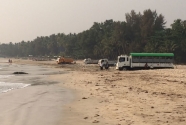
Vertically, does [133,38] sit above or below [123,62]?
above

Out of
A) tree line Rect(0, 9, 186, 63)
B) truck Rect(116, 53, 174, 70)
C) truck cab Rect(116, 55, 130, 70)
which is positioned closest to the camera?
truck Rect(116, 53, 174, 70)

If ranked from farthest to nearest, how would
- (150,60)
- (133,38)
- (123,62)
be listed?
(133,38) < (123,62) < (150,60)

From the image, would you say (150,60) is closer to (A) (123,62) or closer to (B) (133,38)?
(A) (123,62)

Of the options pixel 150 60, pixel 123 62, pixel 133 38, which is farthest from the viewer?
pixel 133 38

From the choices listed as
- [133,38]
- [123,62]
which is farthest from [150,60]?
[133,38]

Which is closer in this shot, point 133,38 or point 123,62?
point 123,62

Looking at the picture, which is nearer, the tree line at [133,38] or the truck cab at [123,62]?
the truck cab at [123,62]

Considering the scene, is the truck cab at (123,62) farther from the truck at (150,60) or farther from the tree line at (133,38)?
the tree line at (133,38)

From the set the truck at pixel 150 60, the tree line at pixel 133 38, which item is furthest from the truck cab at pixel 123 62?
the tree line at pixel 133 38

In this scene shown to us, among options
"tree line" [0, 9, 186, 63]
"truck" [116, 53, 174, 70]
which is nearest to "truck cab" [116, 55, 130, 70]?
"truck" [116, 53, 174, 70]

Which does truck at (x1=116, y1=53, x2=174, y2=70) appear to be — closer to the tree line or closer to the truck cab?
the truck cab

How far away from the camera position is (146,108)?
1131 centimetres

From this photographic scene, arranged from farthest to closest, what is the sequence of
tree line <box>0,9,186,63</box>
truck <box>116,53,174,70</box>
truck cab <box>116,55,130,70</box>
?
tree line <box>0,9,186,63</box> < truck cab <box>116,55,130,70</box> < truck <box>116,53,174,70</box>

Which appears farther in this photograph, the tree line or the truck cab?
the tree line
